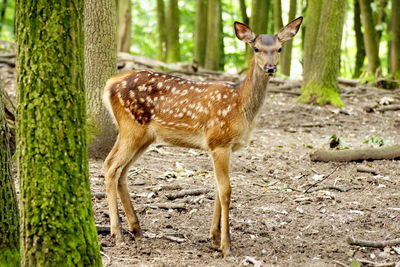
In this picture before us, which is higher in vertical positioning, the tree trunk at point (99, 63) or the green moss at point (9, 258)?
the tree trunk at point (99, 63)

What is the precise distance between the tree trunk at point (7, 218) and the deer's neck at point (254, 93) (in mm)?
2500

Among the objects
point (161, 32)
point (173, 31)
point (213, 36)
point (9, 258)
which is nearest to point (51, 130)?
point (9, 258)

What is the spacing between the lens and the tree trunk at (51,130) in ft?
12.5

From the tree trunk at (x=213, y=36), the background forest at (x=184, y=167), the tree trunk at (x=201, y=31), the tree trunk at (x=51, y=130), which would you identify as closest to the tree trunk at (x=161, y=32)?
the tree trunk at (x=201, y=31)

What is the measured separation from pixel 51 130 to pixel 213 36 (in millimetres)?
14903

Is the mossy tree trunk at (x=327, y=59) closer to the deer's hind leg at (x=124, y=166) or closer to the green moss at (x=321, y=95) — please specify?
the green moss at (x=321, y=95)

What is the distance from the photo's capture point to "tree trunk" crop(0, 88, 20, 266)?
4.41m

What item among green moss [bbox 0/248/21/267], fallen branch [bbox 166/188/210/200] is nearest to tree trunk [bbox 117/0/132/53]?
fallen branch [bbox 166/188/210/200]

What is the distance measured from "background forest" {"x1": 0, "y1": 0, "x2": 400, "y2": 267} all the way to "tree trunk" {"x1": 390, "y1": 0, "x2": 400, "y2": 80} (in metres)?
0.99

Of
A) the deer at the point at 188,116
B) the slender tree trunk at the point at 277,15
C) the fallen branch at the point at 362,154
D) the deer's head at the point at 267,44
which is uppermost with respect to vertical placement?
the slender tree trunk at the point at 277,15

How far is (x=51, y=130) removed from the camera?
12.7ft

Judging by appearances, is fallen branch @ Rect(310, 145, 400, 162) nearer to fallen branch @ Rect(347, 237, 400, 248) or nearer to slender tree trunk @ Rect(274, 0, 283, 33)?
fallen branch @ Rect(347, 237, 400, 248)

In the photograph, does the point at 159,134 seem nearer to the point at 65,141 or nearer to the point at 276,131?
the point at 65,141

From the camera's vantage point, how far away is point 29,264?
13.1 feet
